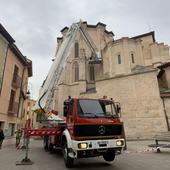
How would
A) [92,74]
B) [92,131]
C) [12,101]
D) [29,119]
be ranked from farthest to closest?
[92,74]
[12,101]
[29,119]
[92,131]

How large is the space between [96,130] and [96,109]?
0.96 metres

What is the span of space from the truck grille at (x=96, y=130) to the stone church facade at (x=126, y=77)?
442 inches

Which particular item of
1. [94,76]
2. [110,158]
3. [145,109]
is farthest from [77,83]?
[110,158]

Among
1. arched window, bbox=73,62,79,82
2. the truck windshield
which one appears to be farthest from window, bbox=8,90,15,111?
arched window, bbox=73,62,79,82

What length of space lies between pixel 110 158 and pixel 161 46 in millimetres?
34356

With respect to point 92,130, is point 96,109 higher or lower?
higher

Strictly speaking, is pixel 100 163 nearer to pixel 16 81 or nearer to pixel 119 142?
pixel 119 142

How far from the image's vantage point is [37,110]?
1151 cm

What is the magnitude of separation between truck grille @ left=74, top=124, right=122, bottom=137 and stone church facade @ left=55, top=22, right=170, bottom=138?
1124 centimetres

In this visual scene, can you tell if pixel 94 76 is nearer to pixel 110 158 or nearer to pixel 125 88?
pixel 125 88

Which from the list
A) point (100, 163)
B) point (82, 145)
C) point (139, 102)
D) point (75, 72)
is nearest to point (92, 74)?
point (75, 72)

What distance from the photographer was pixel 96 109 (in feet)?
23.0

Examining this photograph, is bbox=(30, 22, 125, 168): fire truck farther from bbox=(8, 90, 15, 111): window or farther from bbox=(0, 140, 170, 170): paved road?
bbox=(8, 90, 15, 111): window

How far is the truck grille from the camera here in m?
6.16
